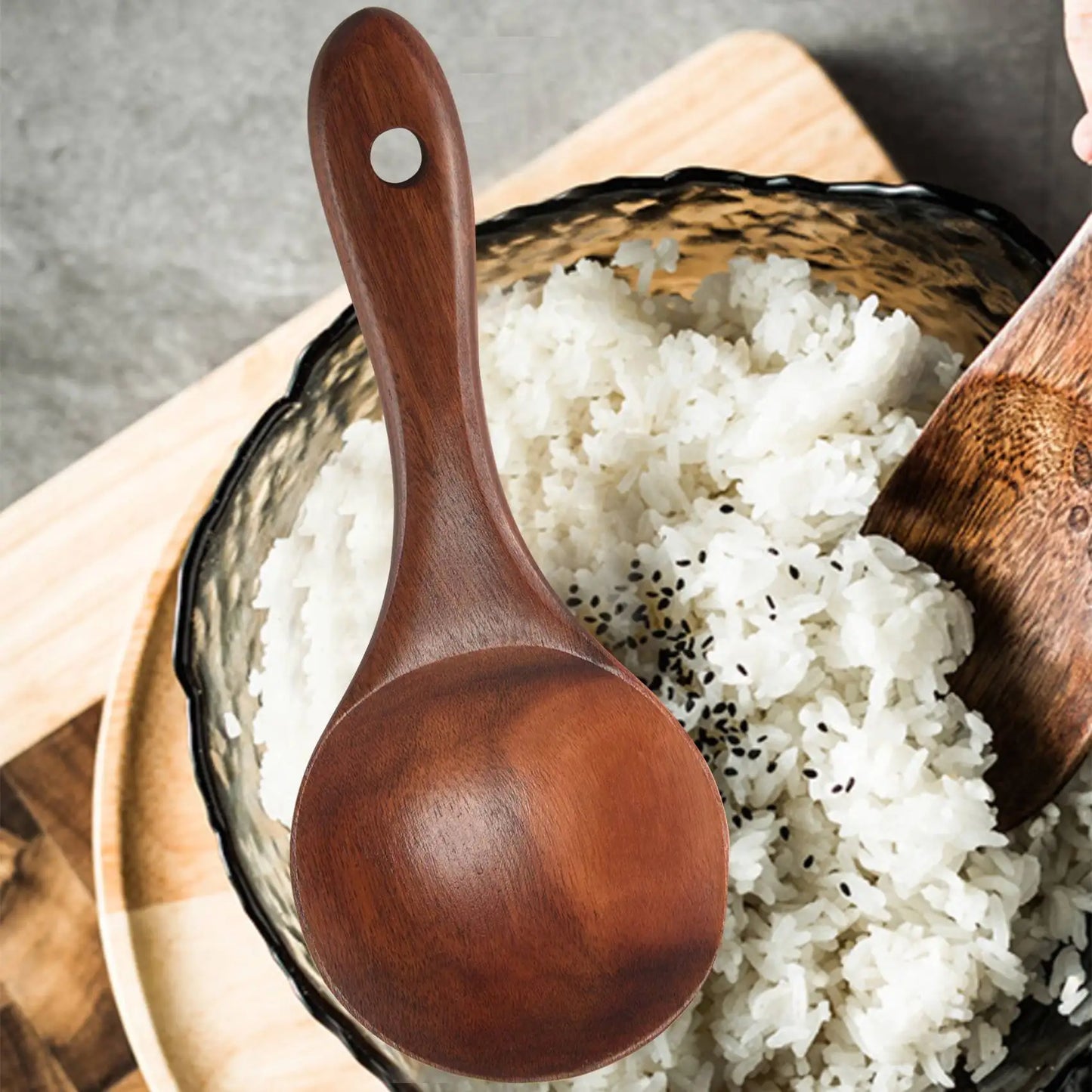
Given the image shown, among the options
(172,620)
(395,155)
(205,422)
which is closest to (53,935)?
(172,620)

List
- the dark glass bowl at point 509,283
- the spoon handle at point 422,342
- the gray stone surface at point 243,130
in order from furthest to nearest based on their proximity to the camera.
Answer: the gray stone surface at point 243,130 < the dark glass bowl at point 509,283 < the spoon handle at point 422,342

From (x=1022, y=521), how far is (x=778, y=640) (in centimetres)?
25

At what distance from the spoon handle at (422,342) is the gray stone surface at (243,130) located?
89 cm

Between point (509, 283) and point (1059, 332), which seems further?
point (509, 283)

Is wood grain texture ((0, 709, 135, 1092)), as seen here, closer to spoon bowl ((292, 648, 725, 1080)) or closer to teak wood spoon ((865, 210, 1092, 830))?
spoon bowl ((292, 648, 725, 1080))

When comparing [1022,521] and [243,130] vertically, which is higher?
[243,130]

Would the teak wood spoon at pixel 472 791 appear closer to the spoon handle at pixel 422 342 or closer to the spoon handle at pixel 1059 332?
the spoon handle at pixel 422 342

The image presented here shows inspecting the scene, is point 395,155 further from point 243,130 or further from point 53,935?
point 53,935

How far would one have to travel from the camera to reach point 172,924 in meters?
1.34

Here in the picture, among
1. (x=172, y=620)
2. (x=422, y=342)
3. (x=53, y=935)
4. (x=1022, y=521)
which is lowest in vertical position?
(x=53, y=935)

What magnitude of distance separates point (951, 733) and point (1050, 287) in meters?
0.39

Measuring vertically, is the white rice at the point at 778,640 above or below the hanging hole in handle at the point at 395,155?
below

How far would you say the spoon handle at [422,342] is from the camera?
0.99 meters

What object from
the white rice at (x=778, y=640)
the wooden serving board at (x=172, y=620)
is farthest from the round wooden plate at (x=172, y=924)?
the white rice at (x=778, y=640)
